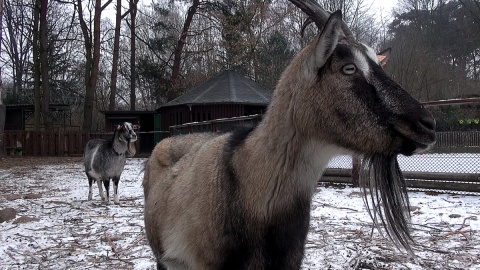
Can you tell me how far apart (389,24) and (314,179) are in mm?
32140

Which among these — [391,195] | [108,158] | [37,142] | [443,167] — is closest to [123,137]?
[108,158]

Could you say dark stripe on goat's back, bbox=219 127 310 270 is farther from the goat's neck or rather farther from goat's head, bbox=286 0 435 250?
goat's head, bbox=286 0 435 250

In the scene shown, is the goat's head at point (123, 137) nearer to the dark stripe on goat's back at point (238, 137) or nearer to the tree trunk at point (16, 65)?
the dark stripe on goat's back at point (238, 137)

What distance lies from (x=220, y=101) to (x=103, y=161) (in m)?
12.6

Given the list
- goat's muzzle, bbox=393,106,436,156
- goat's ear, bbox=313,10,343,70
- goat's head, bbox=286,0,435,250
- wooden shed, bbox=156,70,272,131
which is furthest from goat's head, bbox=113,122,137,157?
wooden shed, bbox=156,70,272,131

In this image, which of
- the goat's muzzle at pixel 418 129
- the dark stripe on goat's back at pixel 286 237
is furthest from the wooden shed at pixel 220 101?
the goat's muzzle at pixel 418 129

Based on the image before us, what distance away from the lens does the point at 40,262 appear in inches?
210

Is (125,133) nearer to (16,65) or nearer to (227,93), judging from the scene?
(227,93)

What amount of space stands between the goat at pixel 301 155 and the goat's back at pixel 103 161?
8.50 m

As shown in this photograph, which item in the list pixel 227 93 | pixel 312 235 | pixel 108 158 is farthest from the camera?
pixel 227 93

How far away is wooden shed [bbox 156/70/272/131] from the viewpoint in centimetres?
2330

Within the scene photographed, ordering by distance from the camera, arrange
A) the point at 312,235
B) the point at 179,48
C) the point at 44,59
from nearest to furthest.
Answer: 1. the point at 312,235
2. the point at 44,59
3. the point at 179,48

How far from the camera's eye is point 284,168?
2527 mm

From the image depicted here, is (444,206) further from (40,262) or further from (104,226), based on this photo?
(40,262)
